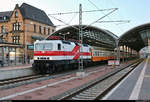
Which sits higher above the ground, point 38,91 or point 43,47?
point 43,47

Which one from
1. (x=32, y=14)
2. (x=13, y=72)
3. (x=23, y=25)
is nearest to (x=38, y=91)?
(x=13, y=72)

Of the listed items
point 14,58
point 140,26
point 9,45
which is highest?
point 140,26

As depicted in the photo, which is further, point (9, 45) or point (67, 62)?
point (9, 45)

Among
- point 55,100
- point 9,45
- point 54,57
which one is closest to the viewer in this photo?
point 55,100

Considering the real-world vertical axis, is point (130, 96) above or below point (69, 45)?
below

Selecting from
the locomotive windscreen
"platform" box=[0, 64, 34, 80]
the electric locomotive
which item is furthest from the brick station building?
the electric locomotive

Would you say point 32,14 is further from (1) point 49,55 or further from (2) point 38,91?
(2) point 38,91

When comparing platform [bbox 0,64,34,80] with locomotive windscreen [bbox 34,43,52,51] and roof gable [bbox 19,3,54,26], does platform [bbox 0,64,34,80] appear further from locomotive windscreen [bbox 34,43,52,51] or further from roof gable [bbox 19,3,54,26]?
roof gable [bbox 19,3,54,26]

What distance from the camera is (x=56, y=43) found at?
21.1 meters

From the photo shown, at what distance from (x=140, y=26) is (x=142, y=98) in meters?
35.2

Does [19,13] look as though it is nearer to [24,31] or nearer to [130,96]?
[24,31]

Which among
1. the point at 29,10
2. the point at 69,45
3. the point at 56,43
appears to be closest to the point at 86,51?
the point at 69,45

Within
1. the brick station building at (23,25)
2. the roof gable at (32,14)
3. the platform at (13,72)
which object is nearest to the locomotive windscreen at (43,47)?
the platform at (13,72)

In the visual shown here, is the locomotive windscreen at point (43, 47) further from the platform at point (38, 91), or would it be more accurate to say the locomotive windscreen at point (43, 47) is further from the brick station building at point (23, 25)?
the brick station building at point (23, 25)
